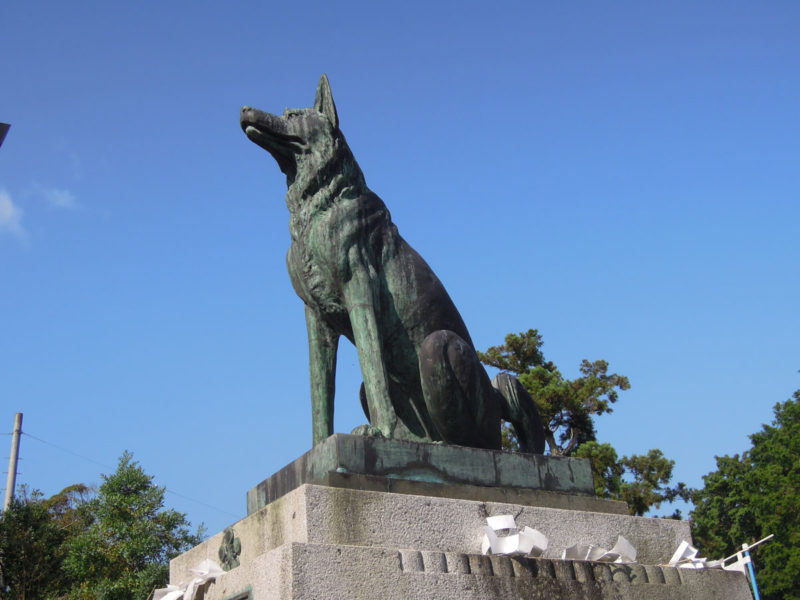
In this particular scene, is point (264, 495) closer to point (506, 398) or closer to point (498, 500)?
point (498, 500)

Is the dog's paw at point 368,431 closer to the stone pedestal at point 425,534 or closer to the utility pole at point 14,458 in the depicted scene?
the stone pedestal at point 425,534

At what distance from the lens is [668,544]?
5504 mm

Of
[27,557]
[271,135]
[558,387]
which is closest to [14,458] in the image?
[27,557]

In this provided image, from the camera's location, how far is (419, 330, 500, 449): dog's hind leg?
5.53 m

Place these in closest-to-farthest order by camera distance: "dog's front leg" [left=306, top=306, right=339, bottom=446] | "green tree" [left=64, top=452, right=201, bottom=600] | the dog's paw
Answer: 1. the dog's paw
2. "dog's front leg" [left=306, top=306, right=339, bottom=446]
3. "green tree" [left=64, top=452, right=201, bottom=600]

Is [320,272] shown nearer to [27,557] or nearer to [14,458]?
[27,557]

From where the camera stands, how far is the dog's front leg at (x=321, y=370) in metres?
5.75

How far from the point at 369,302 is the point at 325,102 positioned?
1575 millimetres

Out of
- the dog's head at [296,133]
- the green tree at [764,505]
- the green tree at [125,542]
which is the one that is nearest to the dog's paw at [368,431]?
the dog's head at [296,133]

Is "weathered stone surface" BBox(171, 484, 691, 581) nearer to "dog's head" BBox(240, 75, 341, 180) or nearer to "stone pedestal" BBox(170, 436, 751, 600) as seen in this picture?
"stone pedestal" BBox(170, 436, 751, 600)

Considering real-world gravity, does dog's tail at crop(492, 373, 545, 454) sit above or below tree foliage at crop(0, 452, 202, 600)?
below

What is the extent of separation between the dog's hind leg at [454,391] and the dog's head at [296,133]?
5.07 feet

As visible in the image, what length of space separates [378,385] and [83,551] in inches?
595

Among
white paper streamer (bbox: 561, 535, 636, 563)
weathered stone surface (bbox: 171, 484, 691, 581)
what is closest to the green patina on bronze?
weathered stone surface (bbox: 171, 484, 691, 581)
